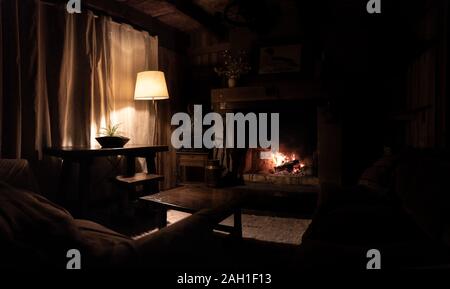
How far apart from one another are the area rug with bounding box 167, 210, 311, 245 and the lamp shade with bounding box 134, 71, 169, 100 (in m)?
1.38

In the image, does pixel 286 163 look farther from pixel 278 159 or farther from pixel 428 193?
pixel 428 193

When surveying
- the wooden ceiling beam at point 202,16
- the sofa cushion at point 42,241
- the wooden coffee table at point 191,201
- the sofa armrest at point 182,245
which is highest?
the wooden ceiling beam at point 202,16

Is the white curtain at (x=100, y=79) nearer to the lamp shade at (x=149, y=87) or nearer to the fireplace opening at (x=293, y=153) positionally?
the lamp shade at (x=149, y=87)

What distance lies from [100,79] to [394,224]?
10.3ft

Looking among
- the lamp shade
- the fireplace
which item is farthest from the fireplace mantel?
the lamp shade

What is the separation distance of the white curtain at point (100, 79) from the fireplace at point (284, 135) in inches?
45.7

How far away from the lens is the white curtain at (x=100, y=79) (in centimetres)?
312

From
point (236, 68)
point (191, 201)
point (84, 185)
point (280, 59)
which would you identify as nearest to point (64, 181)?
point (84, 185)

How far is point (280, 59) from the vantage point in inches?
166

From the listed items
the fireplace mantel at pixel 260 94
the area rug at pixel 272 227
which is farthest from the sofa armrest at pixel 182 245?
the fireplace mantel at pixel 260 94

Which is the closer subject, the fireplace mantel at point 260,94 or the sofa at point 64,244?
the sofa at point 64,244

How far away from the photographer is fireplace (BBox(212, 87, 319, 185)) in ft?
13.6

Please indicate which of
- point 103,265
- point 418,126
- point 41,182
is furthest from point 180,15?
point 103,265
